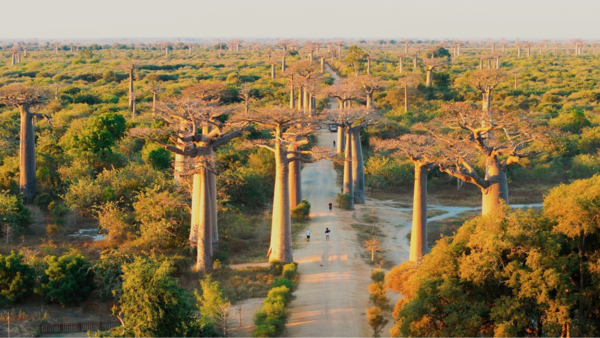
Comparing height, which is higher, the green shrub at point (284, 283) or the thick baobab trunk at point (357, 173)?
the thick baobab trunk at point (357, 173)

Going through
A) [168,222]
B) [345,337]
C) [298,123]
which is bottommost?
[345,337]

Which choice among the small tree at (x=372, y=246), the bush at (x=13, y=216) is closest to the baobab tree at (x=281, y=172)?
the small tree at (x=372, y=246)

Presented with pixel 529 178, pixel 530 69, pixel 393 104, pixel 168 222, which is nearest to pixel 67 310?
pixel 168 222

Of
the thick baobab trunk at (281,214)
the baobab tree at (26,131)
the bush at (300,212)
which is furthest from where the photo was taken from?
the bush at (300,212)

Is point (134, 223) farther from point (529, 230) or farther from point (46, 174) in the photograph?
point (529, 230)

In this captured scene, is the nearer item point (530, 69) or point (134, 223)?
point (134, 223)

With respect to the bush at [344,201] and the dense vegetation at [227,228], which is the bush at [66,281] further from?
the bush at [344,201]

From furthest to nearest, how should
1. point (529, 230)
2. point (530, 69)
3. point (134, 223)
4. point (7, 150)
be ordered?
point (530, 69) < point (7, 150) < point (134, 223) < point (529, 230)
